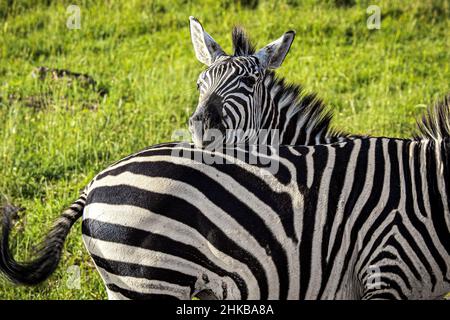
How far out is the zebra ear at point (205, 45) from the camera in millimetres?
5336

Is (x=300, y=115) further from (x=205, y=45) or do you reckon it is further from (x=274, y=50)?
(x=205, y=45)

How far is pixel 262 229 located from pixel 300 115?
1577mm

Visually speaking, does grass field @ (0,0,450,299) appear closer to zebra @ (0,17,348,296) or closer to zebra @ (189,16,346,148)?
zebra @ (189,16,346,148)

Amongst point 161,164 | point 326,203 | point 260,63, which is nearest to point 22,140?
point 260,63

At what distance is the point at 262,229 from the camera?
361 cm

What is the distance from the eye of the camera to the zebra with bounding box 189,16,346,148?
4.81 meters

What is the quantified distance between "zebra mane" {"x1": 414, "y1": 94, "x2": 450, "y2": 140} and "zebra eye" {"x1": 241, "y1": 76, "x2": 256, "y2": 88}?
1.37 metres

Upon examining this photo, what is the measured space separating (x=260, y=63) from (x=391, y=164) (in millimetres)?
1739

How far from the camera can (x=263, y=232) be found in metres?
3.61

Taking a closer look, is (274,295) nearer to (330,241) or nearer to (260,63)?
(330,241)

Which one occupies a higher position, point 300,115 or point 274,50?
point 274,50

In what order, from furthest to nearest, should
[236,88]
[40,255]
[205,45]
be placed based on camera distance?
[205,45] → [236,88] → [40,255]

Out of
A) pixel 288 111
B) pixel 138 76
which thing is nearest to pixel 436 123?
pixel 288 111

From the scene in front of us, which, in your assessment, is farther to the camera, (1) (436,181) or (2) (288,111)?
(2) (288,111)
